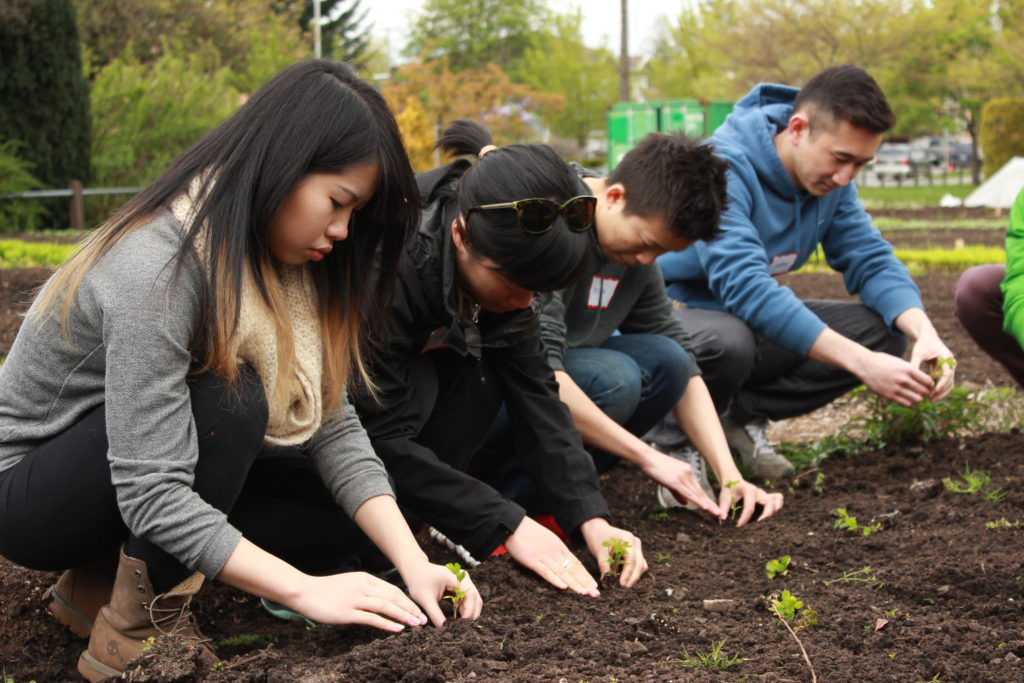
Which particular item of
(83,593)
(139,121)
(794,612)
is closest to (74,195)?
(139,121)

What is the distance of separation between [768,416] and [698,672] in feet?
7.70

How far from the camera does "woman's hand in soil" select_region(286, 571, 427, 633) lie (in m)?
1.84

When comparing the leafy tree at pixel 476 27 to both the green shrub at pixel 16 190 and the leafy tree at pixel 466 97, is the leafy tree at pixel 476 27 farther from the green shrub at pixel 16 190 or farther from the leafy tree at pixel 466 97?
the green shrub at pixel 16 190

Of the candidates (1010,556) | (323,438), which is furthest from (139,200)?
(1010,556)

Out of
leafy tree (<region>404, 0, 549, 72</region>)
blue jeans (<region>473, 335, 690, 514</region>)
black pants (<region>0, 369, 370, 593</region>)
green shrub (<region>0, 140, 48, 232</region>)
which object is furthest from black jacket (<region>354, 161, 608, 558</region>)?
leafy tree (<region>404, 0, 549, 72</region>)

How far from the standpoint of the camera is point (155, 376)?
5.98 feet

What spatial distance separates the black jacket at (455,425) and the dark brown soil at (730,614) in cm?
20

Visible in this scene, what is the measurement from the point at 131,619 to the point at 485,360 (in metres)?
1.10

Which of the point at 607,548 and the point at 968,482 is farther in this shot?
the point at 968,482

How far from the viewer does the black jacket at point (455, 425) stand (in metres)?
2.45

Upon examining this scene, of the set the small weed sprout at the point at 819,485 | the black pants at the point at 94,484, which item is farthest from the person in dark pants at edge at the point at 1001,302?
the black pants at the point at 94,484

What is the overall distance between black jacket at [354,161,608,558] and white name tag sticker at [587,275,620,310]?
560mm

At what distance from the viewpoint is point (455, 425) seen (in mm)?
2750

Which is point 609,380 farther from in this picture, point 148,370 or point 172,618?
point 148,370
